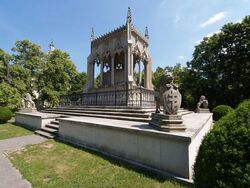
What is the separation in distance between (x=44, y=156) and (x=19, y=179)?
5.65 feet

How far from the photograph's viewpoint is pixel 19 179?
440 centimetres

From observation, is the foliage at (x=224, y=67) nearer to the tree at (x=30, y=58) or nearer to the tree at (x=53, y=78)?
the tree at (x=53, y=78)

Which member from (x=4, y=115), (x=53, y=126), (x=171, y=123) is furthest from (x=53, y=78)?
(x=171, y=123)

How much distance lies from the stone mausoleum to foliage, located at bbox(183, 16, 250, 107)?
14848 mm

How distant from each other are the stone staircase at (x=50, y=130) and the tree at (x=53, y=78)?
15521 millimetres

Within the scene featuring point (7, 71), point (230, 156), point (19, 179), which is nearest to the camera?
point (230, 156)

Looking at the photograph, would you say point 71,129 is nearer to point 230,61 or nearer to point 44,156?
point 44,156

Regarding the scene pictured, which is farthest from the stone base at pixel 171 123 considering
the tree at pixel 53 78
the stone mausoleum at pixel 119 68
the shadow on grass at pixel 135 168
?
the tree at pixel 53 78

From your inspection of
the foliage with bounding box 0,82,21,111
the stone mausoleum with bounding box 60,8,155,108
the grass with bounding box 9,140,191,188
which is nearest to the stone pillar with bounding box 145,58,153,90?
the stone mausoleum with bounding box 60,8,155,108

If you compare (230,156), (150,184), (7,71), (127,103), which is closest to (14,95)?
(7,71)

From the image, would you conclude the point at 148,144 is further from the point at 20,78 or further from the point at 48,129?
the point at 20,78

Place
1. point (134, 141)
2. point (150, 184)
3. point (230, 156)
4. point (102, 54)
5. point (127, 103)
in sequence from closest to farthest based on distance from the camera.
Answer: point (230, 156)
point (150, 184)
point (134, 141)
point (127, 103)
point (102, 54)

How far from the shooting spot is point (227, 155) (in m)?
2.17

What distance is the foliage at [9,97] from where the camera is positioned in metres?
19.5
